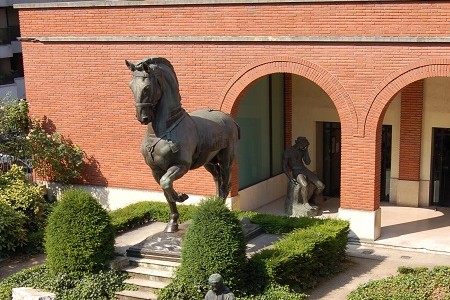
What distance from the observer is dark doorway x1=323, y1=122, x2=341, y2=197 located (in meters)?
22.0

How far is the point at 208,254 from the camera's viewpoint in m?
12.5

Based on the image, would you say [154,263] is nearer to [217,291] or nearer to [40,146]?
[217,291]

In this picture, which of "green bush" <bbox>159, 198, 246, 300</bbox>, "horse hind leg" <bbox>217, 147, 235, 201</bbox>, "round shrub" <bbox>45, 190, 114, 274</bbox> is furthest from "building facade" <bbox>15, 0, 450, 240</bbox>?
"round shrub" <bbox>45, 190, 114, 274</bbox>

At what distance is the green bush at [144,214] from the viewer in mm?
16422

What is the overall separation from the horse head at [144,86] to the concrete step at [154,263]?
9.49ft

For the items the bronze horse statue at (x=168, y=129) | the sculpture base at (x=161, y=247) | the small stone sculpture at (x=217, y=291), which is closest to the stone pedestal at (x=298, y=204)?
the bronze horse statue at (x=168, y=129)

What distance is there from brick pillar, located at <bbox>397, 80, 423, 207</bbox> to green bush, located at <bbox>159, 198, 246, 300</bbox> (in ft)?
29.8

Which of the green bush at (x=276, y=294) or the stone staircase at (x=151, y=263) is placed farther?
the stone staircase at (x=151, y=263)

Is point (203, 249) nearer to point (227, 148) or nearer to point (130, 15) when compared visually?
point (227, 148)

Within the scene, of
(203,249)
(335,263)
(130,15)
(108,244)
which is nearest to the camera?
(203,249)

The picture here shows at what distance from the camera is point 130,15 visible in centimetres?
1905

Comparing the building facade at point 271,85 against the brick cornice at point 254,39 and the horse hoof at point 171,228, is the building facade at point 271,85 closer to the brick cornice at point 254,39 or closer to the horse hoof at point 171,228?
the brick cornice at point 254,39

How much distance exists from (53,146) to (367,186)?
30.1 ft

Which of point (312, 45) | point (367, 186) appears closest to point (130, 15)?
point (312, 45)
